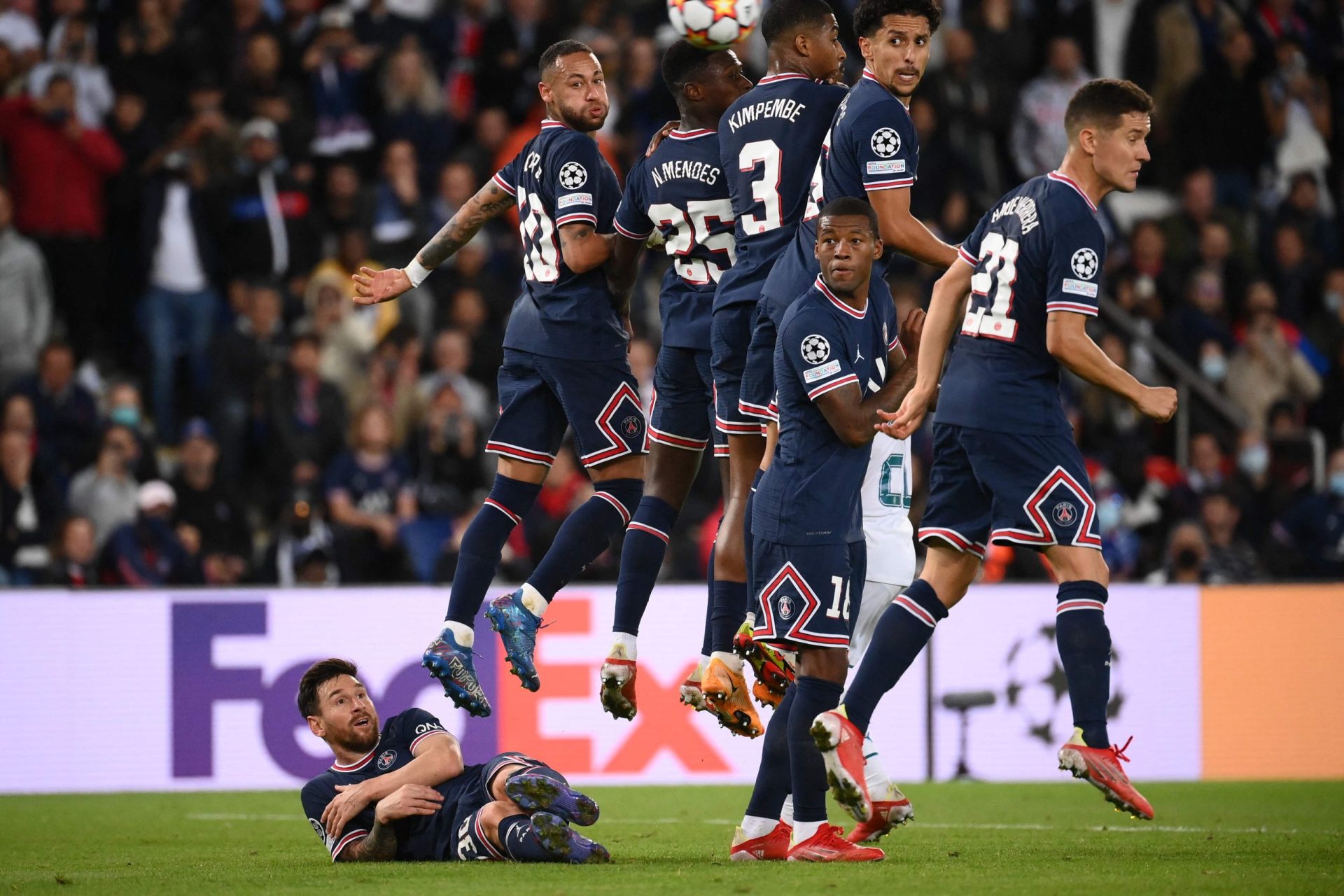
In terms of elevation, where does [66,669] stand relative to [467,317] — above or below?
below

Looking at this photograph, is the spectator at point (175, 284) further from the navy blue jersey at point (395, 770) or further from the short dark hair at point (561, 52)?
the navy blue jersey at point (395, 770)

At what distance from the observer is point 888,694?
1284cm

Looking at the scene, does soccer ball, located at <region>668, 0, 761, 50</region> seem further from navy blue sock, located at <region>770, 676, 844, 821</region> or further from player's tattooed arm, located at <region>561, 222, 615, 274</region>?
navy blue sock, located at <region>770, 676, 844, 821</region>

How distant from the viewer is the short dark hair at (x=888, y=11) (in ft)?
25.4

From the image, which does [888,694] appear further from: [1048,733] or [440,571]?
[440,571]

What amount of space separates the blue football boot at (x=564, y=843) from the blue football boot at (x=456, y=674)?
115 centimetres

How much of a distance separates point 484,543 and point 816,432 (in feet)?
7.64

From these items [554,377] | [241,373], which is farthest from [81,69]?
[554,377]

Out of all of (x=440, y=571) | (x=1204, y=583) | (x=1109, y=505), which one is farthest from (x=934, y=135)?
(x=440, y=571)

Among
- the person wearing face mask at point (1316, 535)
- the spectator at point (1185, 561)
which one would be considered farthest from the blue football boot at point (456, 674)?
the person wearing face mask at point (1316, 535)

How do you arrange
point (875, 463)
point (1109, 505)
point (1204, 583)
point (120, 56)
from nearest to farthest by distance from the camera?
point (875, 463), point (1204, 583), point (1109, 505), point (120, 56)

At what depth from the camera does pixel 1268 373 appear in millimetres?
16109

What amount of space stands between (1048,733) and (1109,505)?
2.35m

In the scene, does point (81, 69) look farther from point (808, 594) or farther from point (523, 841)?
point (808, 594)
